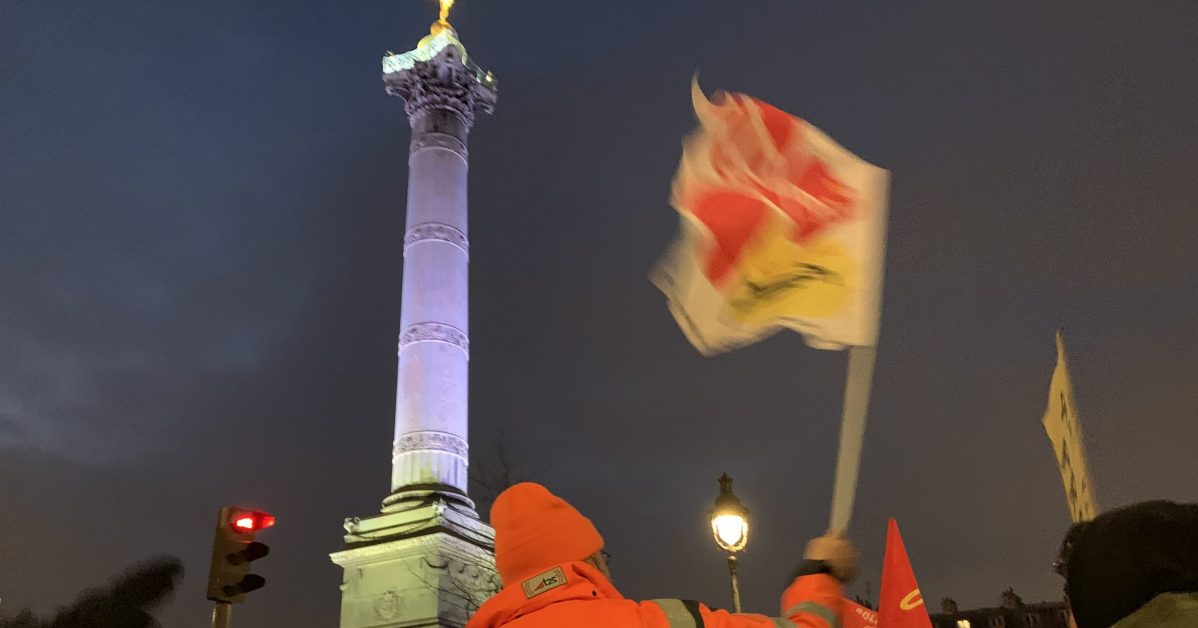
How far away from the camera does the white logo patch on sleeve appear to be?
7.64 feet

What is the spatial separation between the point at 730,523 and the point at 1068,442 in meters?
3.20

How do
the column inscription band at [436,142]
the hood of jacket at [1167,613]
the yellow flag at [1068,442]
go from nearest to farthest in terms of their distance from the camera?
the hood of jacket at [1167,613]
the yellow flag at [1068,442]
the column inscription band at [436,142]

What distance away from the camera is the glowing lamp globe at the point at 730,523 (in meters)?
8.70

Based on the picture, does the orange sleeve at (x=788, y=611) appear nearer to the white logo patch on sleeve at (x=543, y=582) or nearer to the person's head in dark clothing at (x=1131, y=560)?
the white logo patch on sleeve at (x=543, y=582)

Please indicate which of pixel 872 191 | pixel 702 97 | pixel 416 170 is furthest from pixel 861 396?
pixel 416 170

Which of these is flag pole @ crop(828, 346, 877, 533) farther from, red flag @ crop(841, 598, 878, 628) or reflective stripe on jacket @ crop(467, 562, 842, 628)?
red flag @ crop(841, 598, 878, 628)

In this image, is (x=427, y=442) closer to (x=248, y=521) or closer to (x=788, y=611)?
(x=248, y=521)

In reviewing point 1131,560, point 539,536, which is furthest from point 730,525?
point 1131,560

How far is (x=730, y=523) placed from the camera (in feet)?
28.7

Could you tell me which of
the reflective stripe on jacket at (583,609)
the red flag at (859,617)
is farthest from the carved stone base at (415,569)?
the reflective stripe on jacket at (583,609)

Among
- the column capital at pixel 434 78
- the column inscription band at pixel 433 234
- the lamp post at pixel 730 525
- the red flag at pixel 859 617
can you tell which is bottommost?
the red flag at pixel 859 617

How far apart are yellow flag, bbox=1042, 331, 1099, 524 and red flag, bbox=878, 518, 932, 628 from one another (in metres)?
1.09

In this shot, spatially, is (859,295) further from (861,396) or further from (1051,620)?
(1051,620)

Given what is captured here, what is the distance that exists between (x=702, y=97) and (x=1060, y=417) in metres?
3.51
